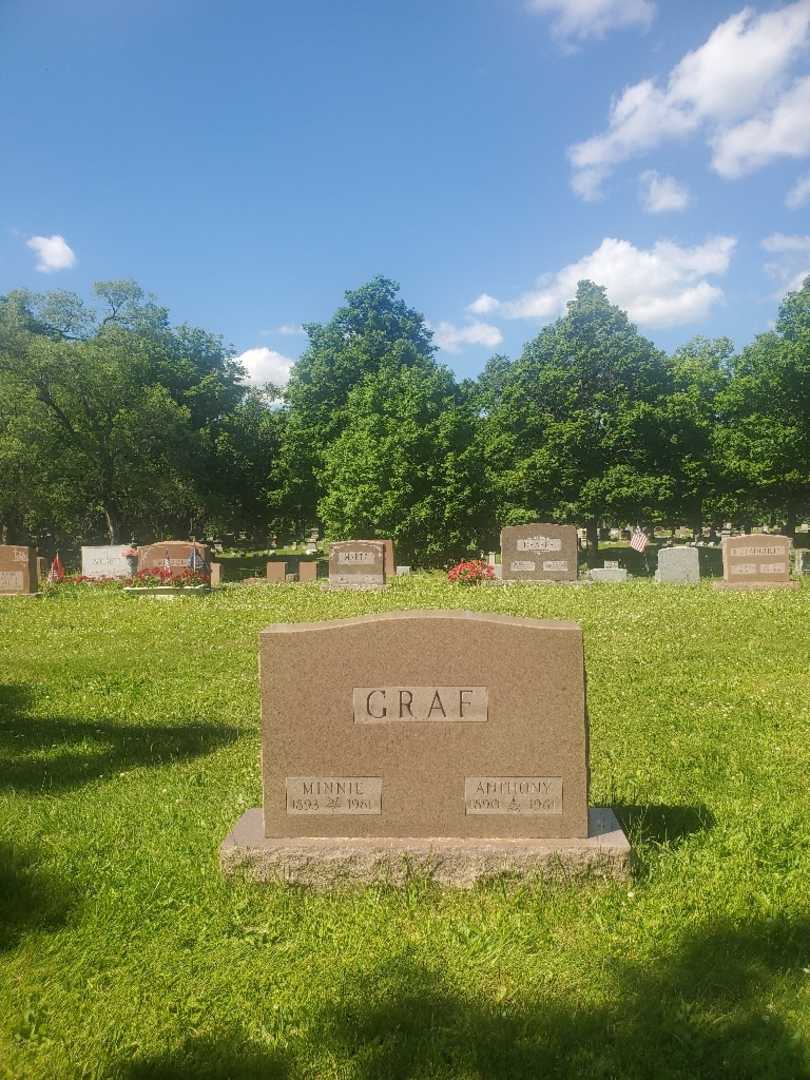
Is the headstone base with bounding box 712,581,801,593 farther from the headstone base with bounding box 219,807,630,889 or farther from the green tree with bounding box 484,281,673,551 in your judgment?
the headstone base with bounding box 219,807,630,889

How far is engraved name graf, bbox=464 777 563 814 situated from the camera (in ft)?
14.4

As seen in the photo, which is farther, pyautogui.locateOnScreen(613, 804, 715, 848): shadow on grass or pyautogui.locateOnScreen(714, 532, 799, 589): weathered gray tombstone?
pyautogui.locateOnScreen(714, 532, 799, 589): weathered gray tombstone

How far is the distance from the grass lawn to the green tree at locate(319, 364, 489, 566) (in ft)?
86.0

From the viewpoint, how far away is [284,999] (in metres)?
3.35

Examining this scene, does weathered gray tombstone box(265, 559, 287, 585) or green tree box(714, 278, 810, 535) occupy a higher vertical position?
green tree box(714, 278, 810, 535)

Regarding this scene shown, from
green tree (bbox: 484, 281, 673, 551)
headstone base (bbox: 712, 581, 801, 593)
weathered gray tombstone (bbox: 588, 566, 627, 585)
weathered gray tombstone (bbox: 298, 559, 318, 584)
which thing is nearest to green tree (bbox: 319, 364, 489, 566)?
green tree (bbox: 484, 281, 673, 551)

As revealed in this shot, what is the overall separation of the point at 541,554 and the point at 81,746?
17.8 meters

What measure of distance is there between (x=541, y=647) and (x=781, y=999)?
1.89 metres

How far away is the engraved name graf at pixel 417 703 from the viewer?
4402 mm

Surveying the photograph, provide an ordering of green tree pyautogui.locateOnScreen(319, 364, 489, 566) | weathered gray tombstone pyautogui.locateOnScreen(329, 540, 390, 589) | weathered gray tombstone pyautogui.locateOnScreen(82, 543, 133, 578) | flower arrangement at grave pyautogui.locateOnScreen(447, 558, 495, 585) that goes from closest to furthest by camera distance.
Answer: flower arrangement at grave pyautogui.locateOnScreen(447, 558, 495, 585)
weathered gray tombstone pyautogui.locateOnScreen(329, 540, 390, 589)
weathered gray tombstone pyautogui.locateOnScreen(82, 543, 133, 578)
green tree pyautogui.locateOnScreen(319, 364, 489, 566)

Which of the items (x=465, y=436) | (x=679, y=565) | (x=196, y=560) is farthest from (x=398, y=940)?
(x=465, y=436)

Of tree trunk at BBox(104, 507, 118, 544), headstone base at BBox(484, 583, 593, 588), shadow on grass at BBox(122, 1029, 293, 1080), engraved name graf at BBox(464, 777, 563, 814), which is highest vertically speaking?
tree trunk at BBox(104, 507, 118, 544)

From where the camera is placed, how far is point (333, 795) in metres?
4.46

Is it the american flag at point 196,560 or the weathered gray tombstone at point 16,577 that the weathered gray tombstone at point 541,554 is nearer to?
the american flag at point 196,560
